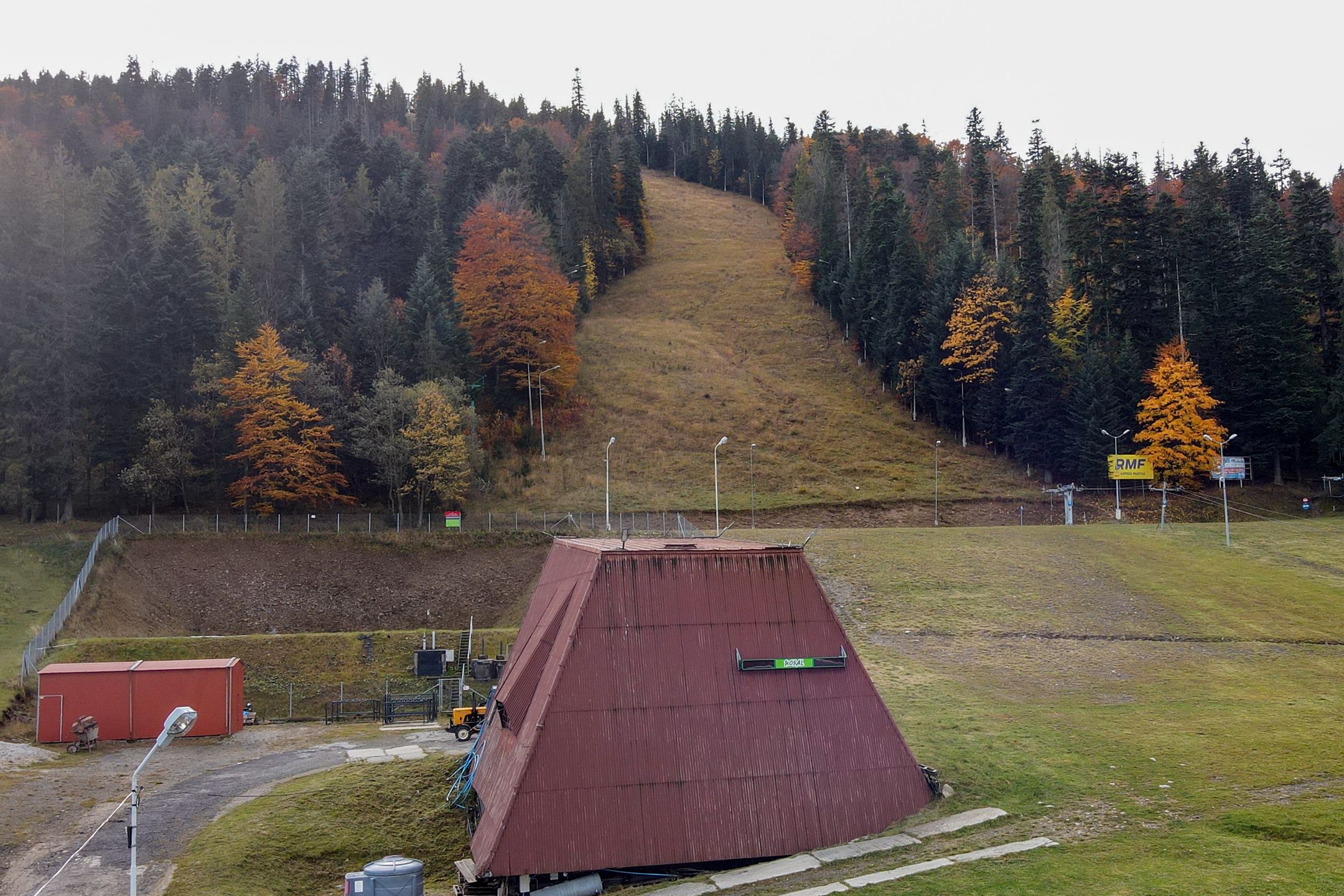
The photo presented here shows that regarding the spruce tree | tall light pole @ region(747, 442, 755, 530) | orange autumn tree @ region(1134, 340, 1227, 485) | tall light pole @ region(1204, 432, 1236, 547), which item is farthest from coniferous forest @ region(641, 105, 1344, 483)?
the spruce tree

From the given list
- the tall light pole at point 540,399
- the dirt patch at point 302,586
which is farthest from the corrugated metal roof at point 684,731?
the tall light pole at point 540,399

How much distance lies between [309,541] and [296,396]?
1116 cm

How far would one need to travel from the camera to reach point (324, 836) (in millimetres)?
22391

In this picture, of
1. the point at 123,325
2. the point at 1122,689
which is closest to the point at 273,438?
the point at 123,325

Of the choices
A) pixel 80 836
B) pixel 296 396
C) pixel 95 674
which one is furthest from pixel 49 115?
pixel 80 836

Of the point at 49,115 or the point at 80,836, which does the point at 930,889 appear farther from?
the point at 49,115

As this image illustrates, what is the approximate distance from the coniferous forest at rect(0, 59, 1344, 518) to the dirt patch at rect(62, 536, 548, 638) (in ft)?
19.9

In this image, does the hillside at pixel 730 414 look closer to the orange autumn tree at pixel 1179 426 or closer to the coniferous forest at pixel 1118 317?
the coniferous forest at pixel 1118 317

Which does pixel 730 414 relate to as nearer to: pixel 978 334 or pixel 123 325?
pixel 978 334

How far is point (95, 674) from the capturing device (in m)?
32.8

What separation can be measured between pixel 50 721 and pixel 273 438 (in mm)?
28458

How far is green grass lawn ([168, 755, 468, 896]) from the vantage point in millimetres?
20219

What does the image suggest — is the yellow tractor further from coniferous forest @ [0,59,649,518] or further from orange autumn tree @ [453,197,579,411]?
orange autumn tree @ [453,197,579,411]

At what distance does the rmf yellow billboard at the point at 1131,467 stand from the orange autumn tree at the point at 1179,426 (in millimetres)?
661
